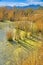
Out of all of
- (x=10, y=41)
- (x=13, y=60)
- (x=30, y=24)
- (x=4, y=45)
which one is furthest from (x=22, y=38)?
(x=13, y=60)

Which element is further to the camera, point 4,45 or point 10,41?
point 10,41

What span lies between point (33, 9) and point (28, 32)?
6.39 m

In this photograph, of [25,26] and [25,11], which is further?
[25,11]

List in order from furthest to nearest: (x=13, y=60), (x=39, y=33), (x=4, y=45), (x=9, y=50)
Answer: (x=39, y=33)
(x=4, y=45)
(x=9, y=50)
(x=13, y=60)

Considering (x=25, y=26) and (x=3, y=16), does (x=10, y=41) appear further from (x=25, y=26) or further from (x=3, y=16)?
(x=3, y=16)

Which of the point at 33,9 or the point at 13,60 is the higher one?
the point at 33,9

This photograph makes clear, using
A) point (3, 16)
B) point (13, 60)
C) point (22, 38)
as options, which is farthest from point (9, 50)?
point (3, 16)

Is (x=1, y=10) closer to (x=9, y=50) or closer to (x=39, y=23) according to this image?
(x=39, y=23)

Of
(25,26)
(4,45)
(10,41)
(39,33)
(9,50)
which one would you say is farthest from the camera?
(25,26)

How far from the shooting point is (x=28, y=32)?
12172mm

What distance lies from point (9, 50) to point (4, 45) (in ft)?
2.46

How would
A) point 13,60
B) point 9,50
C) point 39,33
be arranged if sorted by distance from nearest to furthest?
point 13,60 < point 9,50 < point 39,33

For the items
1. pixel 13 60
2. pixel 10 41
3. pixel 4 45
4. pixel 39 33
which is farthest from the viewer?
pixel 39 33

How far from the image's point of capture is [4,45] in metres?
10.1
